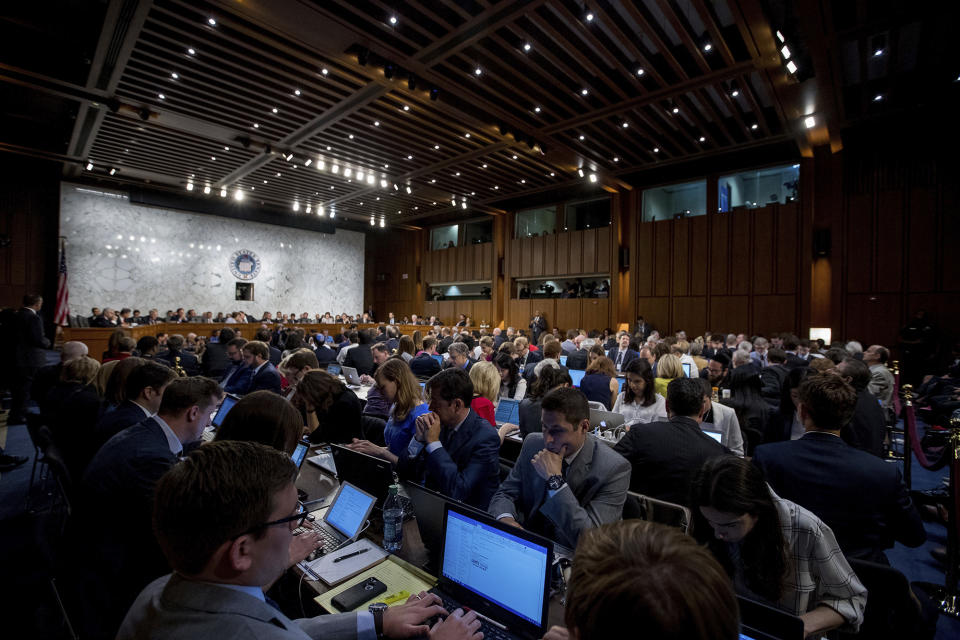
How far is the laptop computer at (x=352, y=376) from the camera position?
666 centimetres

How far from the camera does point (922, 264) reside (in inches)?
387

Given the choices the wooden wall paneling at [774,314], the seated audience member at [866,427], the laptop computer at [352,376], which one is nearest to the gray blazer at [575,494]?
the seated audience member at [866,427]

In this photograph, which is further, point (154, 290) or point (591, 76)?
point (154, 290)

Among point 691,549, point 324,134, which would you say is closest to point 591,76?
point 324,134

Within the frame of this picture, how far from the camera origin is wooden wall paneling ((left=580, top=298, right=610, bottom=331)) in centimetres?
1452

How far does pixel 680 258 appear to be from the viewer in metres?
13.0

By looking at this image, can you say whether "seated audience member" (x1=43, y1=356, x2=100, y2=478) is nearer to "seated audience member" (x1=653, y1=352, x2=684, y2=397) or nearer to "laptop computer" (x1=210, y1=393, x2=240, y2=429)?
"laptop computer" (x1=210, y1=393, x2=240, y2=429)

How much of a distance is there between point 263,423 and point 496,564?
1.39 meters

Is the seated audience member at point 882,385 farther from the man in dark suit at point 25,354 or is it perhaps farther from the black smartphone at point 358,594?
the man in dark suit at point 25,354

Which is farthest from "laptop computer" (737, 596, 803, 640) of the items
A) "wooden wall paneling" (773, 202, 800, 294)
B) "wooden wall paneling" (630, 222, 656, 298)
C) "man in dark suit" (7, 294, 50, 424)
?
"wooden wall paneling" (630, 222, 656, 298)

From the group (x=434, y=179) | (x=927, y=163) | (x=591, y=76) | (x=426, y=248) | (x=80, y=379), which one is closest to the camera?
(x=80, y=379)

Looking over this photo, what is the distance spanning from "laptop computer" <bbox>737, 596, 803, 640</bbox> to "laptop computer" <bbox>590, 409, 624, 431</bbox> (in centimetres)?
308

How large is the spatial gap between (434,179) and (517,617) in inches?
518

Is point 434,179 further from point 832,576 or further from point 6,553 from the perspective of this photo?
point 832,576
